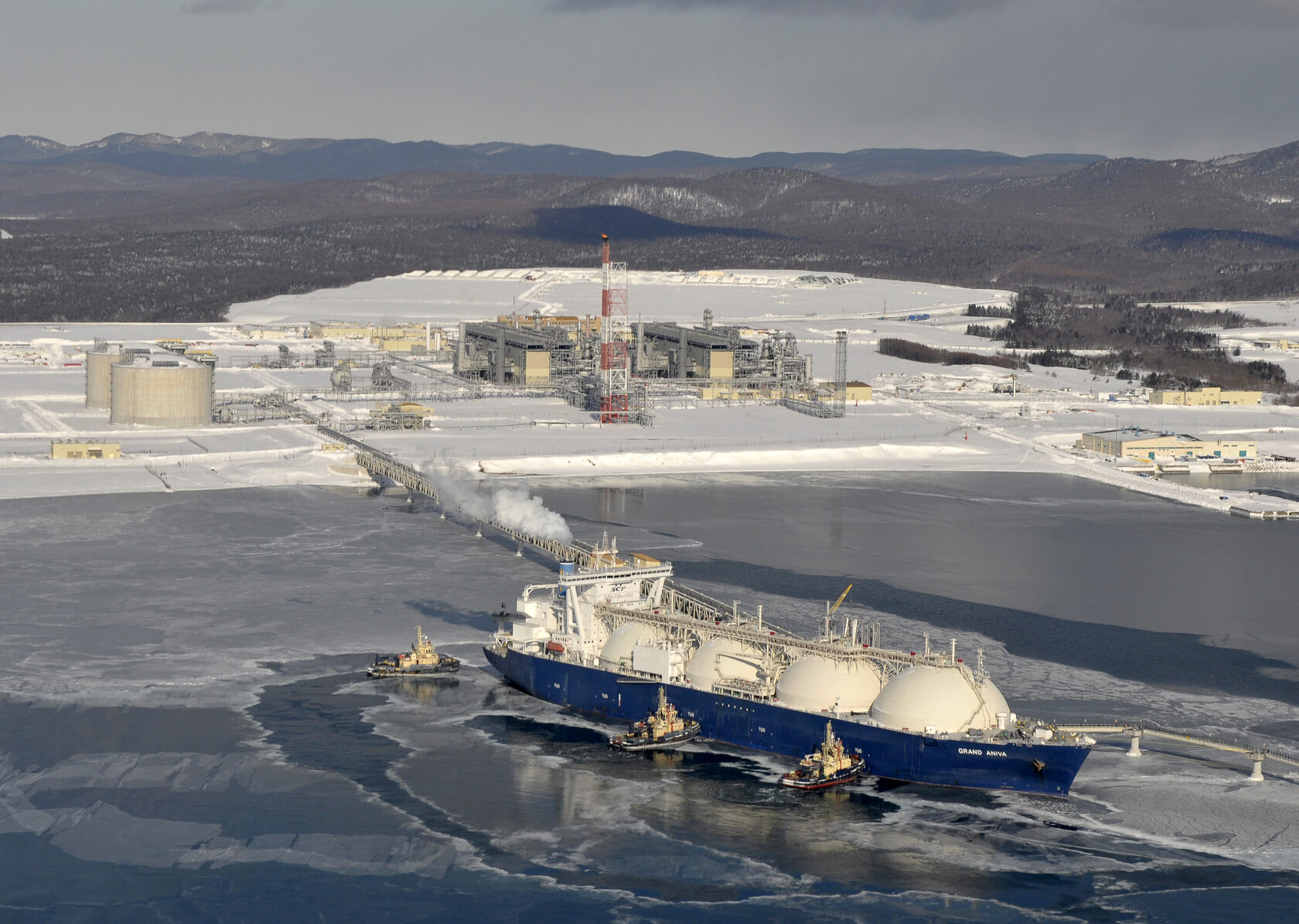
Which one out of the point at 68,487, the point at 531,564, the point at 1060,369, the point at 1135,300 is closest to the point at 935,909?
the point at 531,564

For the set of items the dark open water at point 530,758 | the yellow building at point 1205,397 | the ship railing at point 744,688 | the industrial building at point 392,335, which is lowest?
the dark open water at point 530,758

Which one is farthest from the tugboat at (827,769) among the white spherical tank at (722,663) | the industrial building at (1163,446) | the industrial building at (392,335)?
the industrial building at (392,335)

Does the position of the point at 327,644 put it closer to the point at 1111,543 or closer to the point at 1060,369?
the point at 1111,543

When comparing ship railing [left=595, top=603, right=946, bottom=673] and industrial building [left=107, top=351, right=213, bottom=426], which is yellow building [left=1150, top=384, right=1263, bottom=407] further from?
ship railing [left=595, top=603, right=946, bottom=673]

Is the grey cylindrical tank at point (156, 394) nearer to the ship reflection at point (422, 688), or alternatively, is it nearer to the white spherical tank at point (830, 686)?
the ship reflection at point (422, 688)

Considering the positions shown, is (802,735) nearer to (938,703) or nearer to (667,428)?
(938,703)
